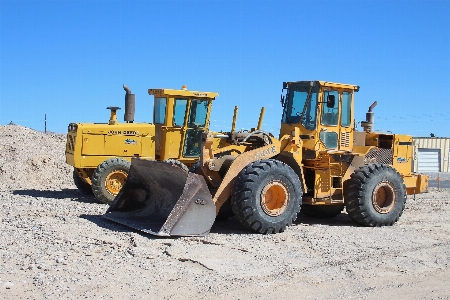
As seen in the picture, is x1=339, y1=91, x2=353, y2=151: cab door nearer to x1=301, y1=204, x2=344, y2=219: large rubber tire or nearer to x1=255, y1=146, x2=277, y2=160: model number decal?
x1=301, y1=204, x2=344, y2=219: large rubber tire

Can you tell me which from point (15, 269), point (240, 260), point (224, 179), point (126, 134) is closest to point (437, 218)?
point (224, 179)

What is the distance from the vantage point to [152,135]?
580 inches

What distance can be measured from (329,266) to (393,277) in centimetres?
85

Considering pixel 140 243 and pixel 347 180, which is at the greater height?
pixel 347 180

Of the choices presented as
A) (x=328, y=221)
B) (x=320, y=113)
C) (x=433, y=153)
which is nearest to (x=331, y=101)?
(x=320, y=113)

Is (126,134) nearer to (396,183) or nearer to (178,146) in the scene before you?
(178,146)

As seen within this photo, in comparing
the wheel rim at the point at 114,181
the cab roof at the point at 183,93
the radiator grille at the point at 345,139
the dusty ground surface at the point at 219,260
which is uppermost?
the cab roof at the point at 183,93

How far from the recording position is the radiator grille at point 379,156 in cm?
1262

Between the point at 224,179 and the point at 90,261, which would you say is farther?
the point at 224,179

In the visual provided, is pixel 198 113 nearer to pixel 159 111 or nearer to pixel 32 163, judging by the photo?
pixel 159 111

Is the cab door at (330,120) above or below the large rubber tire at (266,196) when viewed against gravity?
above

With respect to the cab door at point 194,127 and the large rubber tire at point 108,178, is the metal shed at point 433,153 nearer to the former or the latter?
the cab door at point 194,127

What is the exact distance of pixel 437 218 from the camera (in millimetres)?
12945

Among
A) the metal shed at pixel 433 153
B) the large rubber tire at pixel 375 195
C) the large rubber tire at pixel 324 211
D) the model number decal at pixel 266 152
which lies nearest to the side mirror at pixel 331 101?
the large rubber tire at pixel 375 195
